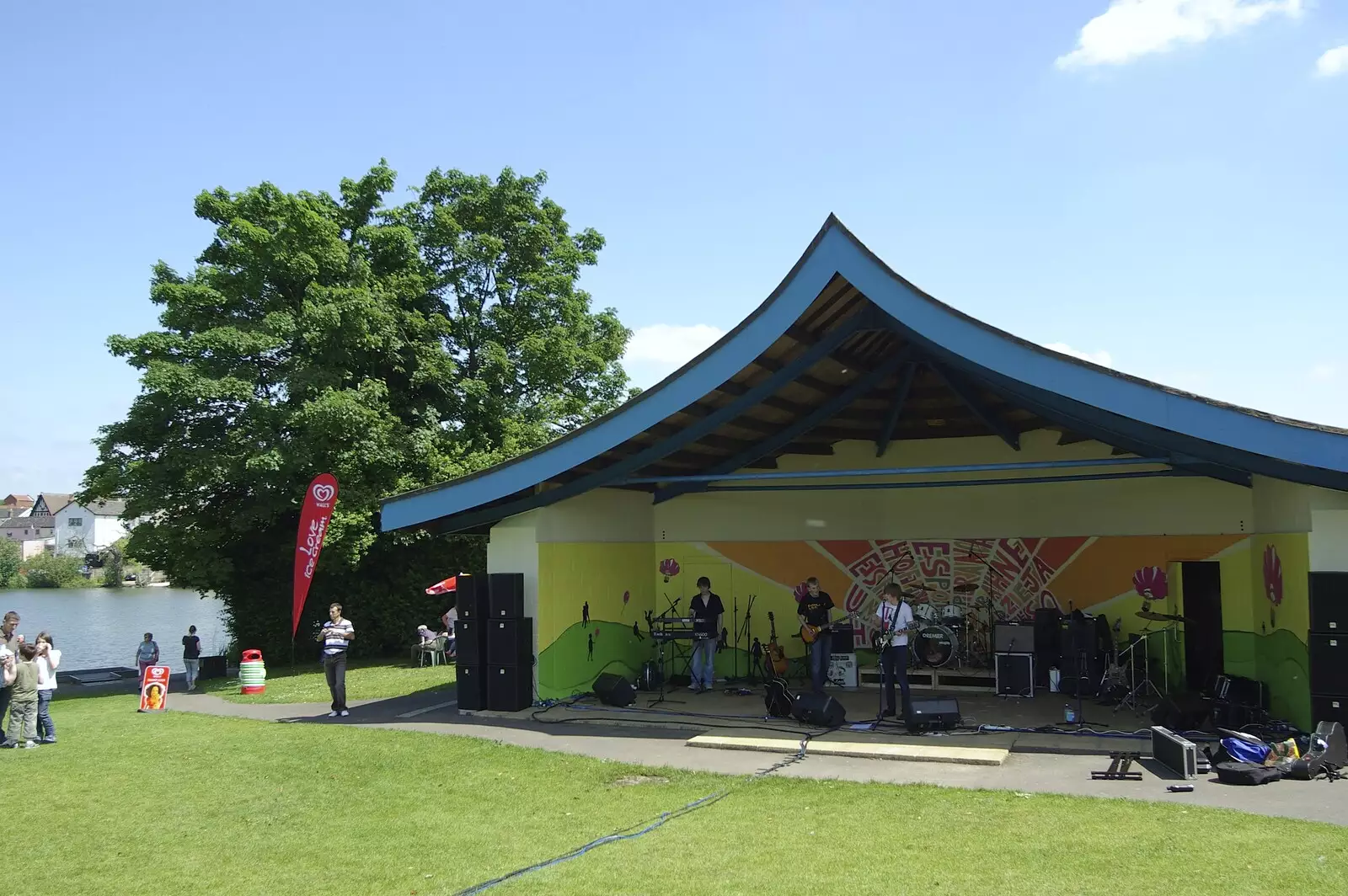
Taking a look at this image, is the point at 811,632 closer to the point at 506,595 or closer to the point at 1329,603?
the point at 506,595

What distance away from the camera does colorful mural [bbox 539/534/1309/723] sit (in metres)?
12.0

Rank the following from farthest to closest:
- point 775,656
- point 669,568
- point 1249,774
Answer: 1. point 669,568
2. point 775,656
3. point 1249,774

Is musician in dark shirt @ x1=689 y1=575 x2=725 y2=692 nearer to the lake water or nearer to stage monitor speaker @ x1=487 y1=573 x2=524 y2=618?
stage monitor speaker @ x1=487 y1=573 x2=524 y2=618

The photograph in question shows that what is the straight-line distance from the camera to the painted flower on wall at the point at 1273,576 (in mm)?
10391

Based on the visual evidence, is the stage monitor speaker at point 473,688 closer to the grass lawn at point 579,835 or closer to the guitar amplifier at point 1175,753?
the grass lawn at point 579,835

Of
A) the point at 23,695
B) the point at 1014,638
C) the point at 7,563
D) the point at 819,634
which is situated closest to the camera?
the point at 23,695

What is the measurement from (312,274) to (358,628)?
7.42 metres

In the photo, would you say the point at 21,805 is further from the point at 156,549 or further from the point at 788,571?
the point at 156,549

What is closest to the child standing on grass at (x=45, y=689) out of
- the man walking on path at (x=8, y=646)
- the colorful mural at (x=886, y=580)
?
the man walking on path at (x=8, y=646)

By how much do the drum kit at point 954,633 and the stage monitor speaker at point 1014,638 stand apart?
715 mm

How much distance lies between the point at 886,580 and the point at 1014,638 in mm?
2113

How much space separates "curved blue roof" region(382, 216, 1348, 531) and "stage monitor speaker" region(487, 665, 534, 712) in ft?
6.47

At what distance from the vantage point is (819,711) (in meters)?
10.2

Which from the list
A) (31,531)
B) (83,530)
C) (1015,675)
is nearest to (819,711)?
(1015,675)
